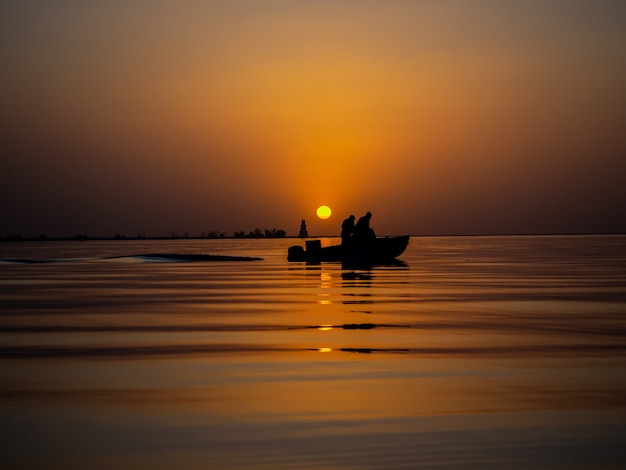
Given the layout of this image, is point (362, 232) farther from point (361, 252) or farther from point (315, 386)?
point (315, 386)

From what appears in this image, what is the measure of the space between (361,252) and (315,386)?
37.4 m

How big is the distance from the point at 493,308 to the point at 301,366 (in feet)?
30.5

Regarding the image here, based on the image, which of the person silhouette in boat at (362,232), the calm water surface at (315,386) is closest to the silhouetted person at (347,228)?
the person silhouette in boat at (362,232)

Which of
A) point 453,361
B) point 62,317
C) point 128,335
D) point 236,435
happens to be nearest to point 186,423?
point 236,435

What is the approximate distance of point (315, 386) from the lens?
10.1m

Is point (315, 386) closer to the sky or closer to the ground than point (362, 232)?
closer to the ground

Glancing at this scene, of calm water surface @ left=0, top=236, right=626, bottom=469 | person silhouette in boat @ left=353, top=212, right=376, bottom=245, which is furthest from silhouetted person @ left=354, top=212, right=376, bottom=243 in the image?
calm water surface @ left=0, top=236, right=626, bottom=469

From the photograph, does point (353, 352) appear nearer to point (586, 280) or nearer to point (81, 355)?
point (81, 355)

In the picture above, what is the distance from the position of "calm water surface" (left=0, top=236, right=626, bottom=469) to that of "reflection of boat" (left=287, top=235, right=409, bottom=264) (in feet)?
86.3

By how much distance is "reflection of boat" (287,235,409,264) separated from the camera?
47438mm

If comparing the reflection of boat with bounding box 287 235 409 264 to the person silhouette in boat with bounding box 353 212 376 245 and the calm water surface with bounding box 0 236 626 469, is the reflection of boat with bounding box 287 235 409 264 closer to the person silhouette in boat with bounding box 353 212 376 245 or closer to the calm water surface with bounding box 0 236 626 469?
the person silhouette in boat with bounding box 353 212 376 245

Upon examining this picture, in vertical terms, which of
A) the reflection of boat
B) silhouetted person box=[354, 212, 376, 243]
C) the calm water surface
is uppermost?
silhouetted person box=[354, 212, 376, 243]

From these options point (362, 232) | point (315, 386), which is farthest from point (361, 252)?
point (315, 386)

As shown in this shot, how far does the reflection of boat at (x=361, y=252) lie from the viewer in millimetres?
47438
